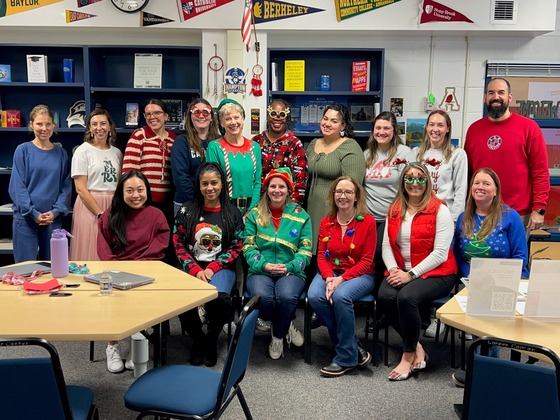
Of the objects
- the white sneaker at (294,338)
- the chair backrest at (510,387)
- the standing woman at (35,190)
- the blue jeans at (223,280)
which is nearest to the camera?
the chair backrest at (510,387)

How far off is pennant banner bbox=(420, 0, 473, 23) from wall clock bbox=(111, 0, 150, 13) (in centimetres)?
248

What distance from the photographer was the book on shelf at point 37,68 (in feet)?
15.6

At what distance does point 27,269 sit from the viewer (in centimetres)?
262

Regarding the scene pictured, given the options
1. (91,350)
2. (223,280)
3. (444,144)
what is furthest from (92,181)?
(444,144)

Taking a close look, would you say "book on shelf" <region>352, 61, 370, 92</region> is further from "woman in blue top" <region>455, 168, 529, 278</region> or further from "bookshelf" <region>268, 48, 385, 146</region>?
"woman in blue top" <region>455, 168, 529, 278</region>

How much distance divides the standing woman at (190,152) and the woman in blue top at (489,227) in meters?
1.80

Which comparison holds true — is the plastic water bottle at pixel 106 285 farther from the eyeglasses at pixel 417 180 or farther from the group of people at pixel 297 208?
the eyeglasses at pixel 417 180

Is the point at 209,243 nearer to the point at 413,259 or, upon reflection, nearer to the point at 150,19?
the point at 413,259

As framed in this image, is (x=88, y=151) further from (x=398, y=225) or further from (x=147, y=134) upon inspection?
A: (x=398, y=225)

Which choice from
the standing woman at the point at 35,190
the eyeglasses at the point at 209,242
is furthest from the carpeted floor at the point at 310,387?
the standing woman at the point at 35,190

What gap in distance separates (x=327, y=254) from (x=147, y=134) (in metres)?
1.61

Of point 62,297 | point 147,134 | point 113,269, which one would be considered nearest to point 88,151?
point 147,134

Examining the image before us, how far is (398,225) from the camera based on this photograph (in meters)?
3.26

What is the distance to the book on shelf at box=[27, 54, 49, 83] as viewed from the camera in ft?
15.6
